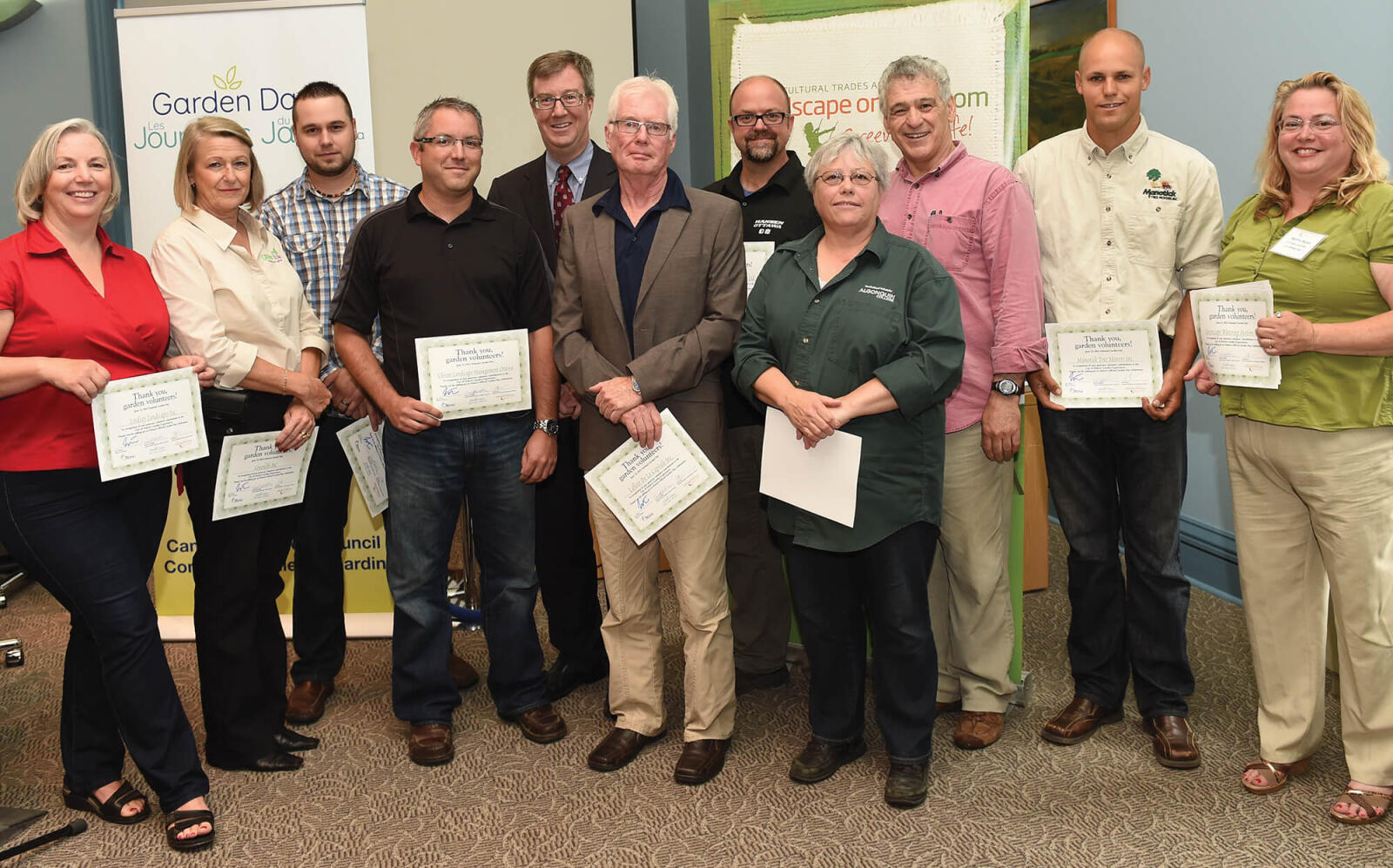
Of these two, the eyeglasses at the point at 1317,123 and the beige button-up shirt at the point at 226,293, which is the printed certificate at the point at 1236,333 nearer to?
the eyeglasses at the point at 1317,123

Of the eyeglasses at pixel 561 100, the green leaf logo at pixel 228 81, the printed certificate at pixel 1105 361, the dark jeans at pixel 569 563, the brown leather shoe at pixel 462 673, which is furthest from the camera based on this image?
the green leaf logo at pixel 228 81

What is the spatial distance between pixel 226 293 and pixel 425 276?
48 cm

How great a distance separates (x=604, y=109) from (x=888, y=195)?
233 cm

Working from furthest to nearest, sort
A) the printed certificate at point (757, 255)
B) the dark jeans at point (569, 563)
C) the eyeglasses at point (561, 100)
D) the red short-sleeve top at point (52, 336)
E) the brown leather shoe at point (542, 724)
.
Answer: the dark jeans at point (569, 563) → the eyeglasses at point (561, 100) → the brown leather shoe at point (542, 724) → the printed certificate at point (757, 255) → the red short-sleeve top at point (52, 336)

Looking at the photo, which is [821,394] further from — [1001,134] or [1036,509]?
[1036,509]

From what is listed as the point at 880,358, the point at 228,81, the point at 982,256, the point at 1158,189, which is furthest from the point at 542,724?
the point at 228,81

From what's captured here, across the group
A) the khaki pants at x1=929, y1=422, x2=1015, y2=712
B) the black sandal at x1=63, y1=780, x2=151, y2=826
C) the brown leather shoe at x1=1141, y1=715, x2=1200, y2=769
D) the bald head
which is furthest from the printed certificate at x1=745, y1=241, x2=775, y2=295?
the black sandal at x1=63, y1=780, x2=151, y2=826

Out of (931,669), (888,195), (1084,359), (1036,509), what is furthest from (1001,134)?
(931,669)

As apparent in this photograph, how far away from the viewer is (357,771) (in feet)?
9.36

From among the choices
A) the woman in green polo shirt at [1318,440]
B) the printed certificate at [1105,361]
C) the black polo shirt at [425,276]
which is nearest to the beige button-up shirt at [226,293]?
the black polo shirt at [425,276]

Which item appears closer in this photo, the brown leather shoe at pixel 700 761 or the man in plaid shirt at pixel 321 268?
the brown leather shoe at pixel 700 761

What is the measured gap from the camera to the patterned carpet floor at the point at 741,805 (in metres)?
2.40

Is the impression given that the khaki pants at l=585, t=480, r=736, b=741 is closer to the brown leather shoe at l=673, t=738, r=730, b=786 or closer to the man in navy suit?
the brown leather shoe at l=673, t=738, r=730, b=786

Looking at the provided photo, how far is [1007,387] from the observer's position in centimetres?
267
